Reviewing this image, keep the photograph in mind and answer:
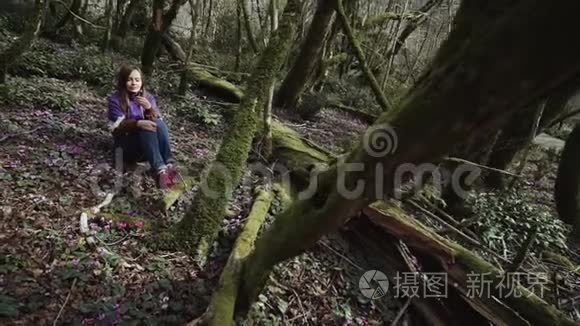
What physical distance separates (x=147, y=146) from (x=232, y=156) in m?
1.16

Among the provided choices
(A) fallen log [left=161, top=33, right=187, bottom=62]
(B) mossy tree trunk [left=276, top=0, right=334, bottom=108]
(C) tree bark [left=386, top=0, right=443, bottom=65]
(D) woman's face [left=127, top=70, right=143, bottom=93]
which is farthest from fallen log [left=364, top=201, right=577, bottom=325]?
(A) fallen log [left=161, top=33, right=187, bottom=62]

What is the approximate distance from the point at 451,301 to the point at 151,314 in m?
2.50

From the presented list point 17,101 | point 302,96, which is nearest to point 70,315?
point 17,101

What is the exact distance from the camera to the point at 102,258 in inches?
120

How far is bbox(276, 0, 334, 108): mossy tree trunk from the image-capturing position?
7.73m

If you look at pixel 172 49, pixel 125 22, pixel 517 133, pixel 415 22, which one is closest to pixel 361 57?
pixel 517 133

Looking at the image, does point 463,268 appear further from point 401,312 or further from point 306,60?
point 306,60

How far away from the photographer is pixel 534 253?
5.47 meters

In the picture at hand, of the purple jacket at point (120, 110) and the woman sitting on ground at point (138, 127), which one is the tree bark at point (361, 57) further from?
the purple jacket at point (120, 110)

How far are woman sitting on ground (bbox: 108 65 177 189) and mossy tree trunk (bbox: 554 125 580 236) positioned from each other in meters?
5.81

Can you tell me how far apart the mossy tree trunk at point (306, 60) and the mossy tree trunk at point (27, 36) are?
4.23m

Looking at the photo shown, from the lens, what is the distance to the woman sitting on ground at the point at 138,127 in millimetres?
4117

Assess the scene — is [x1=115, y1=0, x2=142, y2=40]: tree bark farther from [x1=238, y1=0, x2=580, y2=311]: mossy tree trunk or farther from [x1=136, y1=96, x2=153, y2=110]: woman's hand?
[x1=238, y1=0, x2=580, y2=311]: mossy tree trunk

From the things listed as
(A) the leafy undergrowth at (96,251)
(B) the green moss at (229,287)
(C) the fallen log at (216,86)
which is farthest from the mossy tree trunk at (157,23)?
(B) the green moss at (229,287)
